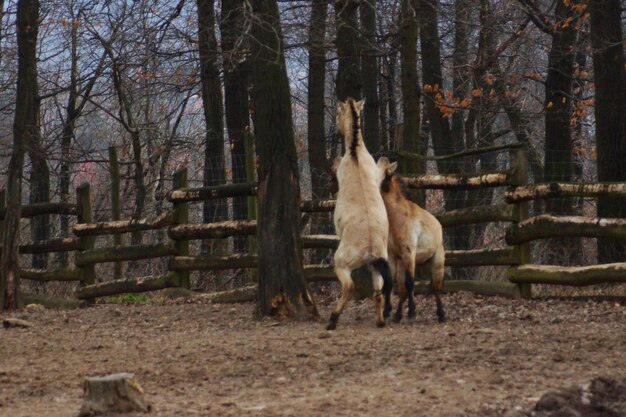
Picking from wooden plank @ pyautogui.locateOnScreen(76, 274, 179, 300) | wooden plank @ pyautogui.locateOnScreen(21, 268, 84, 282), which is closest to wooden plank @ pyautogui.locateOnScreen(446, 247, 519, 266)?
wooden plank @ pyautogui.locateOnScreen(76, 274, 179, 300)

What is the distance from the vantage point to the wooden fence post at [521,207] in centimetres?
1232

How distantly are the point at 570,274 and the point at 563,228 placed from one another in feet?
1.71

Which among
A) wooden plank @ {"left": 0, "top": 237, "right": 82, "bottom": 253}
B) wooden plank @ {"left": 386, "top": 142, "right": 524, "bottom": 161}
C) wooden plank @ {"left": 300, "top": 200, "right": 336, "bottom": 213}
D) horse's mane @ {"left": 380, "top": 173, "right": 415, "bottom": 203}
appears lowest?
wooden plank @ {"left": 0, "top": 237, "right": 82, "bottom": 253}

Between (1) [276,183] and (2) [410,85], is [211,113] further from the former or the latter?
(1) [276,183]

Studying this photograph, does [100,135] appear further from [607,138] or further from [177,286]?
[607,138]

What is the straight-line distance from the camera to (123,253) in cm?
1532

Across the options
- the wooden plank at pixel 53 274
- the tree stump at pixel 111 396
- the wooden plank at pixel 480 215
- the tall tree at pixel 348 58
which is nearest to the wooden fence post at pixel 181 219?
the wooden plank at pixel 53 274

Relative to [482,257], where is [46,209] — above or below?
above

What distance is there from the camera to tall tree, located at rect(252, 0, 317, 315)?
10.6m

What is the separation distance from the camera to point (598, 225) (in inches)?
460

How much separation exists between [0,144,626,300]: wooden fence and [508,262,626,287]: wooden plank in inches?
0.4

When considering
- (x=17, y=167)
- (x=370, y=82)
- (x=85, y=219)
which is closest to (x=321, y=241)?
(x=17, y=167)

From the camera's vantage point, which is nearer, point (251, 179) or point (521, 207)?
point (521, 207)

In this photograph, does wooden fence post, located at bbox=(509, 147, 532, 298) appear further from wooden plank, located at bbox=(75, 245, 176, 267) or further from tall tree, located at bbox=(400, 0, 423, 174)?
wooden plank, located at bbox=(75, 245, 176, 267)
